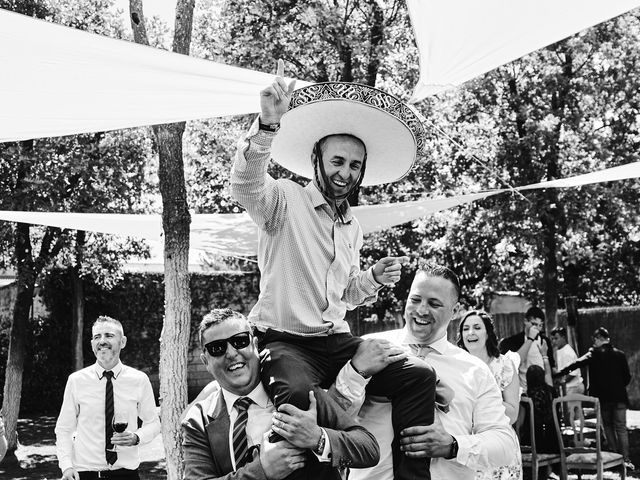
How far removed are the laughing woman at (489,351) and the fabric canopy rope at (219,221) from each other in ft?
8.41

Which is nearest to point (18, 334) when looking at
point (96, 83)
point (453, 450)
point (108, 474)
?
point (108, 474)

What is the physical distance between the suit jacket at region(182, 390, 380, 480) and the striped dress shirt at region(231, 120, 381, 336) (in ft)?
1.11

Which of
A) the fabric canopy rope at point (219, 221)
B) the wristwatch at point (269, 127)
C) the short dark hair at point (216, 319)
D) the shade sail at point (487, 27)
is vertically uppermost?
the shade sail at point (487, 27)

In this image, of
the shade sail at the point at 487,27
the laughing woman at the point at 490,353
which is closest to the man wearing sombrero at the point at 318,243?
the shade sail at the point at 487,27

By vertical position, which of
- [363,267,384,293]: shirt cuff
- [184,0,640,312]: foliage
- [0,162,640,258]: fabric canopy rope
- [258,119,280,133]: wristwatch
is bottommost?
[363,267,384,293]: shirt cuff

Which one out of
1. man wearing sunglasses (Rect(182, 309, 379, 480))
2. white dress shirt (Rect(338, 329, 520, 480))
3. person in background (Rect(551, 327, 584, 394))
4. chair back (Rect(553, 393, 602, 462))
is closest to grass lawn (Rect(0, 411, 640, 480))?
chair back (Rect(553, 393, 602, 462))

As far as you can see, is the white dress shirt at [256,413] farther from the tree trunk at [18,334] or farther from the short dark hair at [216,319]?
the tree trunk at [18,334]

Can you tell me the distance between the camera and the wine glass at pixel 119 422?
15.5 ft

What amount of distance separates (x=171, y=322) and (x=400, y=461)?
12.6 ft

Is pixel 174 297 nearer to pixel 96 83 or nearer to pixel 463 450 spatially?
pixel 96 83

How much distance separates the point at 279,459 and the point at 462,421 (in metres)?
1.09

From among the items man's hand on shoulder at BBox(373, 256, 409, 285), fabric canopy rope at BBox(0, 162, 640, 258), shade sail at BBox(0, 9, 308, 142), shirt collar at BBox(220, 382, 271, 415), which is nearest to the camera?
shirt collar at BBox(220, 382, 271, 415)

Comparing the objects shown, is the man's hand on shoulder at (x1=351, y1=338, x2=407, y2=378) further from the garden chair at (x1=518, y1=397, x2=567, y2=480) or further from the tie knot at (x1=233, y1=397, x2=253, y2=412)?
the garden chair at (x1=518, y1=397, x2=567, y2=480)

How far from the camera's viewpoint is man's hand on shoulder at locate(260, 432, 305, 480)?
87.2 inches
